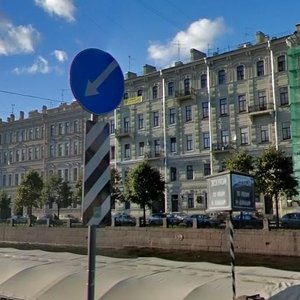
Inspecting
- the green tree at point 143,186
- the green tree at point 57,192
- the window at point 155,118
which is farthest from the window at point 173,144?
the green tree at point 57,192

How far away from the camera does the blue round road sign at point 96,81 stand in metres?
4.78

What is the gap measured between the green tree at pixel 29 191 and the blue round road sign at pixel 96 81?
5552cm

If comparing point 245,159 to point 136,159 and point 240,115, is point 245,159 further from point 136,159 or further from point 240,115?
point 136,159

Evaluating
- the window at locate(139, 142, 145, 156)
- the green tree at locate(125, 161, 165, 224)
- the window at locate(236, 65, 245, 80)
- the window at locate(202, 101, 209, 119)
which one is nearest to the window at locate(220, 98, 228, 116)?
the window at locate(202, 101, 209, 119)

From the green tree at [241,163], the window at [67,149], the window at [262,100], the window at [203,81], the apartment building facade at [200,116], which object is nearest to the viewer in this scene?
the green tree at [241,163]

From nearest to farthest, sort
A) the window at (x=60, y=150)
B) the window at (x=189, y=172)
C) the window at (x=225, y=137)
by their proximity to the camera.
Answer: the window at (x=225, y=137)
the window at (x=189, y=172)
the window at (x=60, y=150)

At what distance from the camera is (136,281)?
264 inches

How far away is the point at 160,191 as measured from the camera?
146ft

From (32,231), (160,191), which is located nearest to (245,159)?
(160,191)

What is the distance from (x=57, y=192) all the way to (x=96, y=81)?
207 feet

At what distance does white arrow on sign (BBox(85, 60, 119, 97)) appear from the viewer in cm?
484

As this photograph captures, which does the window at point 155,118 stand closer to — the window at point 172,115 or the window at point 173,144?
the window at point 172,115

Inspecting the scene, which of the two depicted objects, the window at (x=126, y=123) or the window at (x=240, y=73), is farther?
the window at (x=126, y=123)

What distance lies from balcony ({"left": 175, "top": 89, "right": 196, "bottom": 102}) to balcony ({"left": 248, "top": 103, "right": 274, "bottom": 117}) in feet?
24.3
